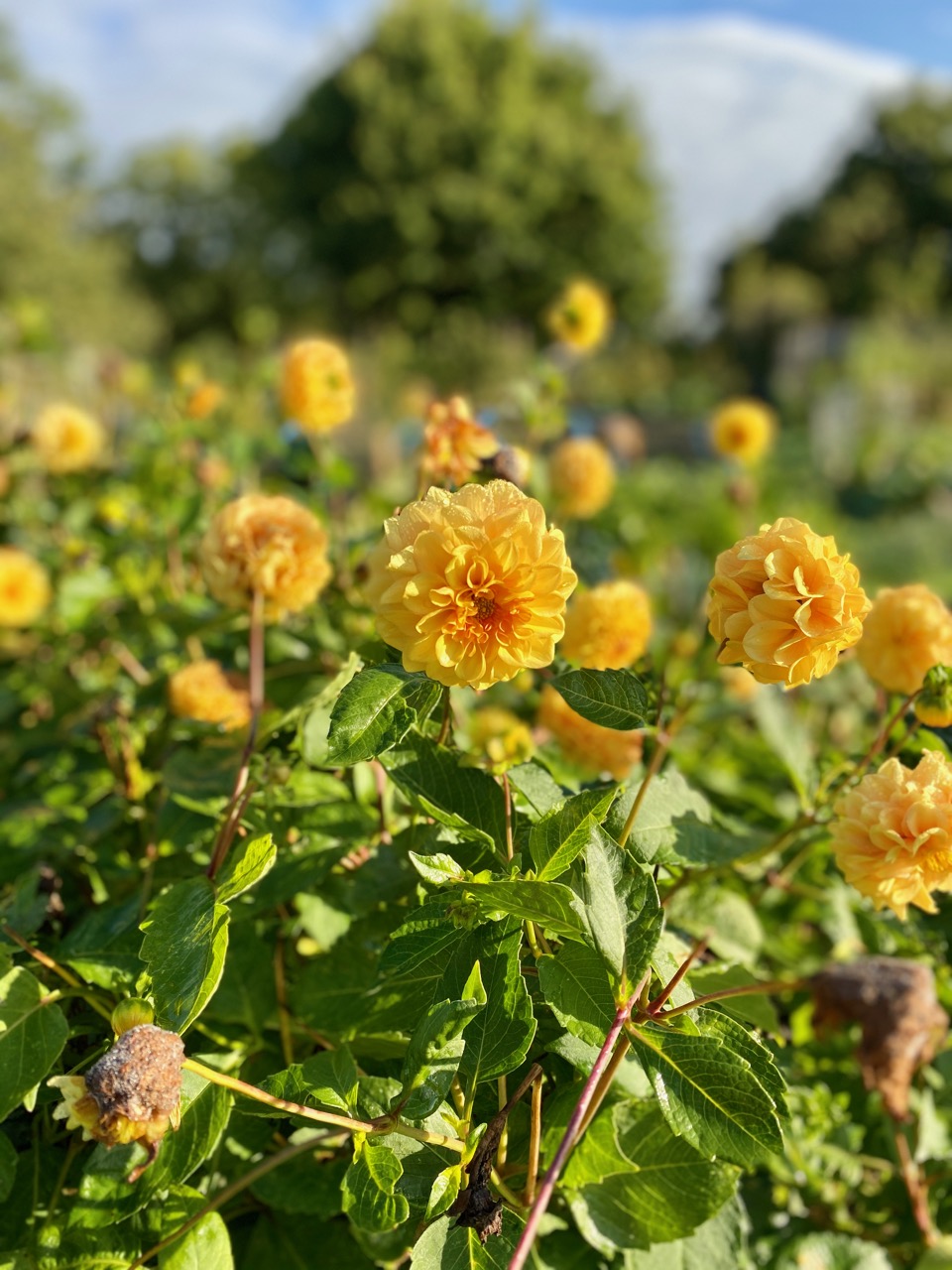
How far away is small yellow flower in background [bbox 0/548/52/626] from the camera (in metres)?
1.50

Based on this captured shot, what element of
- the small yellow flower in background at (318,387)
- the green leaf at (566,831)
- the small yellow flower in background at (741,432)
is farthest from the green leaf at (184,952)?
the small yellow flower in background at (741,432)

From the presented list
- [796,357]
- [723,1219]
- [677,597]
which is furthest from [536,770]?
[796,357]

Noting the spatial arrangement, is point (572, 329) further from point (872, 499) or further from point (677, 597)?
point (872, 499)

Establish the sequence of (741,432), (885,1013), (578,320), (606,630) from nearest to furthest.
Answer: (885,1013) < (606,630) < (578,320) < (741,432)

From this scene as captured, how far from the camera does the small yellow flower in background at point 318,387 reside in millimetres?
1113

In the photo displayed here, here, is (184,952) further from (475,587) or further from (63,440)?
(63,440)

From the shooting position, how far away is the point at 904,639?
74cm

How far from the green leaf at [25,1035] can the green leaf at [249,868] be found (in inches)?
4.6

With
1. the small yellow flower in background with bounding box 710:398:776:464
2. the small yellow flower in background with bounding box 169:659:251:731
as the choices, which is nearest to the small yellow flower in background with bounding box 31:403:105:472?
the small yellow flower in background with bounding box 169:659:251:731

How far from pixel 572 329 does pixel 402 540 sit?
1042 mm

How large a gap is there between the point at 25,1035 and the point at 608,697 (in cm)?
36

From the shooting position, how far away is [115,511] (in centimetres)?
142

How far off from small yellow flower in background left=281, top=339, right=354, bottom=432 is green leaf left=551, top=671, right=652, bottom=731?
0.61 meters

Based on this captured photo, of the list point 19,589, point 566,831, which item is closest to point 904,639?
point 566,831
